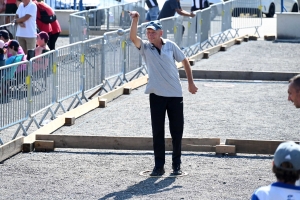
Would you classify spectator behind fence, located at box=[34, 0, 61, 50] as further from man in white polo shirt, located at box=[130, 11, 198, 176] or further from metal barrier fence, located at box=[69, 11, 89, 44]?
man in white polo shirt, located at box=[130, 11, 198, 176]

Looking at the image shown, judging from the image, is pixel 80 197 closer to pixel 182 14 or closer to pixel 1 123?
pixel 1 123

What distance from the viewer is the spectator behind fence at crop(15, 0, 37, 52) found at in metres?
15.3

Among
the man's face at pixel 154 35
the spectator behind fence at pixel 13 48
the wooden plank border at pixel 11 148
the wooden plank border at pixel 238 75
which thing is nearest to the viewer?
the man's face at pixel 154 35

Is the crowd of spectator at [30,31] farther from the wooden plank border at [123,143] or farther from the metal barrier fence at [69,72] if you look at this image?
the wooden plank border at [123,143]

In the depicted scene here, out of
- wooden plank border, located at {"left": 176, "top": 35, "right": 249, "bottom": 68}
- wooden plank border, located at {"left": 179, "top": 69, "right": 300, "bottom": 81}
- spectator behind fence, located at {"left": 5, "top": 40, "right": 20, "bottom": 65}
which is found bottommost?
wooden plank border, located at {"left": 179, "top": 69, "right": 300, "bottom": 81}

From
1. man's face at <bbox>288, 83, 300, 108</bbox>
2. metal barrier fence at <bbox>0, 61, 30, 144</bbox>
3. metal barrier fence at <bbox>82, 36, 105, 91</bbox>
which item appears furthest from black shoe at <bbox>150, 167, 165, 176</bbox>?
metal barrier fence at <bbox>82, 36, 105, 91</bbox>

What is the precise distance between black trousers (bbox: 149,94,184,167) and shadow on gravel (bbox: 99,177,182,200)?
0.91 feet

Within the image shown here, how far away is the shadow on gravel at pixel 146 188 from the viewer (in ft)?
24.9

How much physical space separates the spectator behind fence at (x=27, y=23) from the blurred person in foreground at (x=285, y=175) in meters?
12.2

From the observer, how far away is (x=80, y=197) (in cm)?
748

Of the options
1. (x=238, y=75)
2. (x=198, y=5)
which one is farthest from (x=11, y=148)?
(x=198, y=5)

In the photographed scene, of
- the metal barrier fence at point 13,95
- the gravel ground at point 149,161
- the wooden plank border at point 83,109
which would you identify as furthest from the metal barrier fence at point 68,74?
the gravel ground at point 149,161

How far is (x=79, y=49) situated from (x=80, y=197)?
17.8 feet

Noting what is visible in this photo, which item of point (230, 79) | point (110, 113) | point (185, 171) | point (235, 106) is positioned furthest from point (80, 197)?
point (230, 79)
